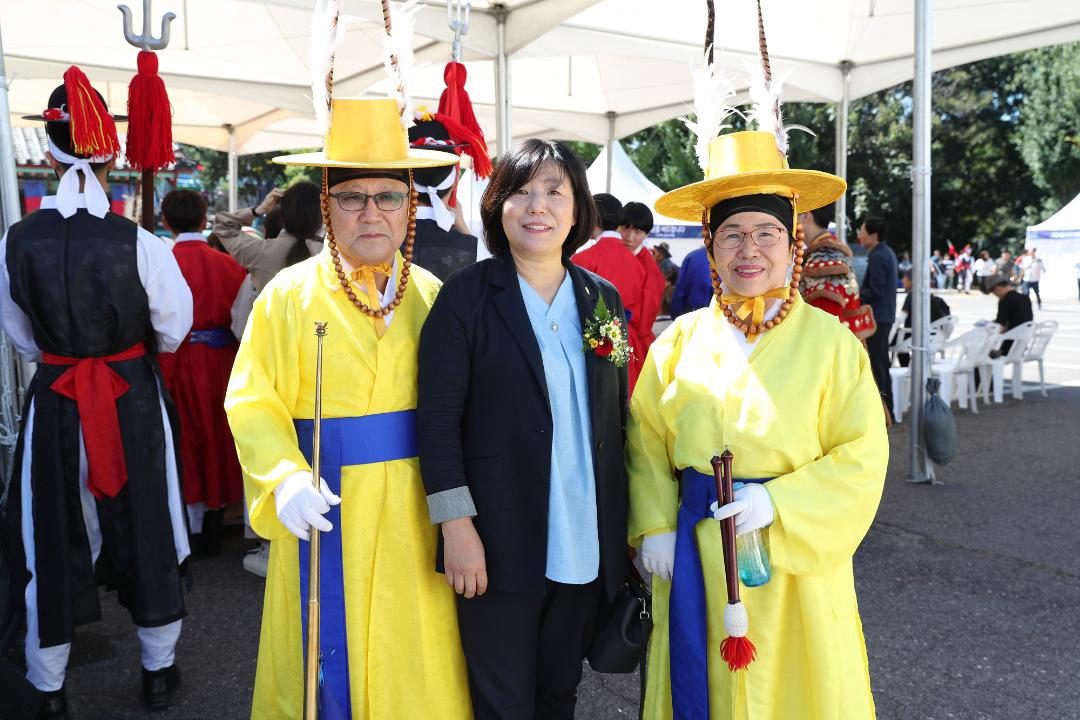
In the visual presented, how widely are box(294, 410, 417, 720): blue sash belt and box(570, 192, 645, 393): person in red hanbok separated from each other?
3.55 metres

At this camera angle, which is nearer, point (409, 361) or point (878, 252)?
point (409, 361)

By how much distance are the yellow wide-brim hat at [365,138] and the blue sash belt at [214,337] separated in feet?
9.25

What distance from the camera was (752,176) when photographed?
207 centimetres

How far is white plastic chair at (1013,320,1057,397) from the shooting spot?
371 inches

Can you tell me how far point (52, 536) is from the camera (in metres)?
2.97

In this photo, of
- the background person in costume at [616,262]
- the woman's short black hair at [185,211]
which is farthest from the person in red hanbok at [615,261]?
the woman's short black hair at [185,211]

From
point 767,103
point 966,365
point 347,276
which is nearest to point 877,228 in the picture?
point 966,365

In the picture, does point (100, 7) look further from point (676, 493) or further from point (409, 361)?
point (676, 493)

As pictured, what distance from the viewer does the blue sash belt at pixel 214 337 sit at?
4.74m

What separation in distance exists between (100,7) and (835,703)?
7499mm

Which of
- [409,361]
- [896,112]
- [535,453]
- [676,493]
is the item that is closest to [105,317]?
[409,361]

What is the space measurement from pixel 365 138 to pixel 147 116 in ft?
5.08

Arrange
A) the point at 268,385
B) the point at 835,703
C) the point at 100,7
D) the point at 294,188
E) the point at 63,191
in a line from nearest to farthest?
1. the point at 835,703
2. the point at 268,385
3. the point at 63,191
4. the point at 294,188
5. the point at 100,7

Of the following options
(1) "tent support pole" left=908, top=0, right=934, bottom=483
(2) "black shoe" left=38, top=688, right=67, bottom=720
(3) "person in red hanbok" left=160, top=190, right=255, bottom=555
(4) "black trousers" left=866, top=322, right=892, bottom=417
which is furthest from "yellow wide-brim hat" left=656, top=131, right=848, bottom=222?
(4) "black trousers" left=866, top=322, right=892, bottom=417
